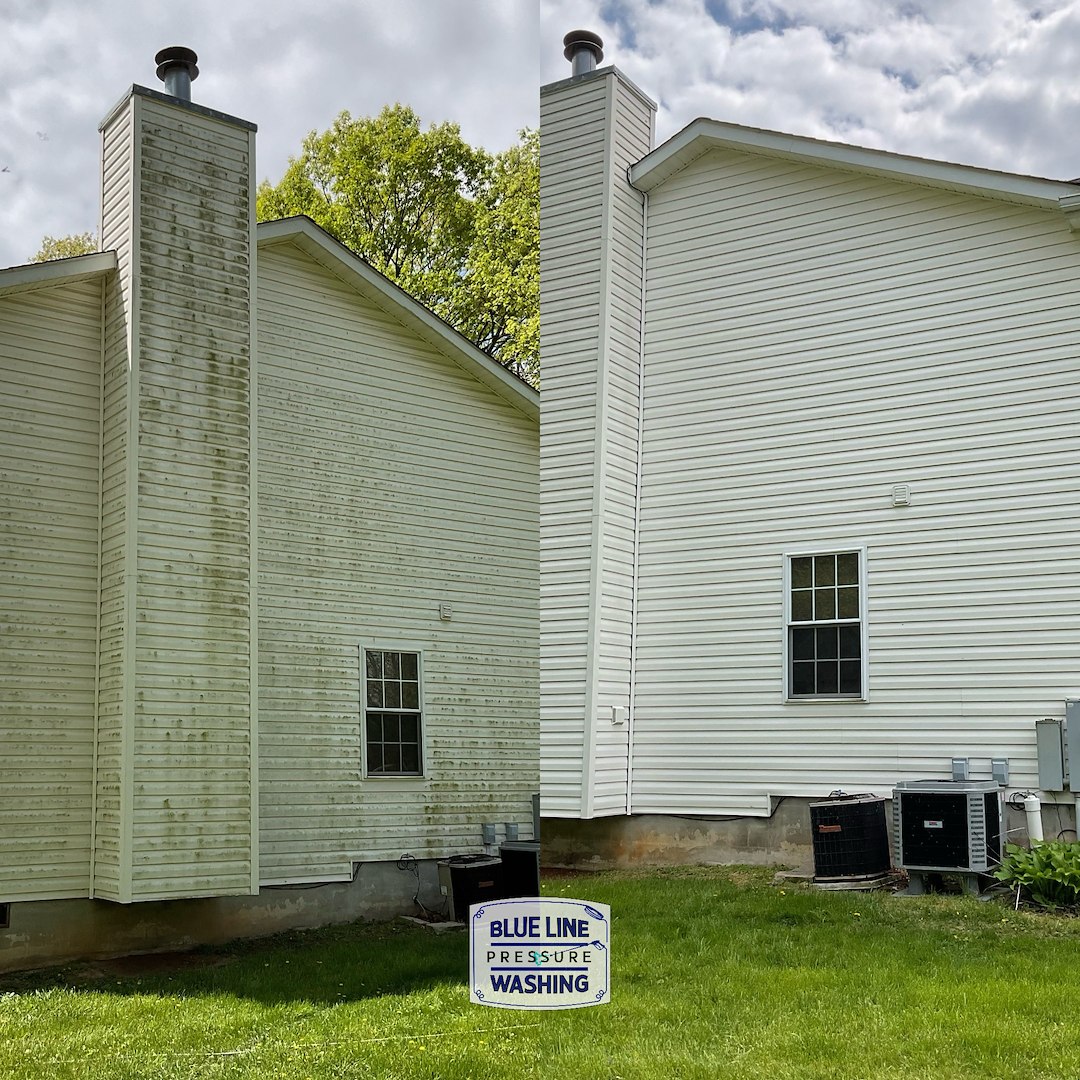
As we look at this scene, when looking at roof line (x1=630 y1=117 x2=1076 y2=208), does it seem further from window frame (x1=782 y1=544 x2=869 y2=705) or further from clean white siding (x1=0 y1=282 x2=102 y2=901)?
clean white siding (x1=0 y1=282 x2=102 y2=901)

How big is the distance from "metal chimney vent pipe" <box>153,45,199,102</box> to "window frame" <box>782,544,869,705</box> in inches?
222

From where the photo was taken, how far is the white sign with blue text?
2695 mm

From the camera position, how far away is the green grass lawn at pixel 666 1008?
394 cm

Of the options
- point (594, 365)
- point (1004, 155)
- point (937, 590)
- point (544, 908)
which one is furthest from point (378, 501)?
point (544, 908)

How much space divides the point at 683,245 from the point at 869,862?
15.5ft

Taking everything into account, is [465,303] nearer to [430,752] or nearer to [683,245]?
[683,245]

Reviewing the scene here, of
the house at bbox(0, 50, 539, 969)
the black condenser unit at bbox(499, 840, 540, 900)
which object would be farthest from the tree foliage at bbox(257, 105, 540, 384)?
the black condenser unit at bbox(499, 840, 540, 900)

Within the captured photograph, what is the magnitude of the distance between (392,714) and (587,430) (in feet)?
8.42

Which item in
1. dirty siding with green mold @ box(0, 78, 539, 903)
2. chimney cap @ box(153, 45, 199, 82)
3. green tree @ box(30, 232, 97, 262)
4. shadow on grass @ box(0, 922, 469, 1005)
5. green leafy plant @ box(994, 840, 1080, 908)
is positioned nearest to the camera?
chimney cap @ box(153, 45, 199, 82)

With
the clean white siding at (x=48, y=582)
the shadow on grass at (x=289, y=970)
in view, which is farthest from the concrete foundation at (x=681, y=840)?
the clean white siding at (x=48, y=582)

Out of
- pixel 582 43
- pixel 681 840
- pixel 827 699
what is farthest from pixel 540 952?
pixel 582 43

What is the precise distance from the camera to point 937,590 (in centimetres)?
834

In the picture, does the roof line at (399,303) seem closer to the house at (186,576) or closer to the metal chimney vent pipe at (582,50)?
the house at (186,576)

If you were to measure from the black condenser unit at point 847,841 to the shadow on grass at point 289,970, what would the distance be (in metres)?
2.22
